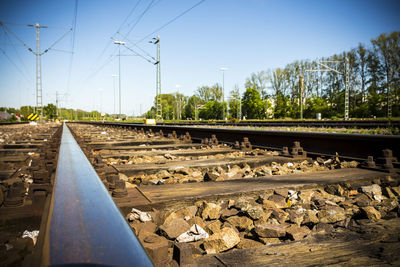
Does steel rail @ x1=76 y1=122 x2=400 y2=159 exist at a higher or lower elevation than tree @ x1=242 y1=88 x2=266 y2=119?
lower

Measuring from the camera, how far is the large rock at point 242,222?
1707 millimetres

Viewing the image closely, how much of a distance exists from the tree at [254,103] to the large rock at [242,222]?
59458 mm

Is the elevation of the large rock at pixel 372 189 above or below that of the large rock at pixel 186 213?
above

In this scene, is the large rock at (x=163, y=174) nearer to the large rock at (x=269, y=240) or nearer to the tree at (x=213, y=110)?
the large rock at (x=269, y=240)

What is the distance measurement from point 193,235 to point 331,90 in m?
53.0

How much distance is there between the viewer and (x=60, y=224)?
72cm

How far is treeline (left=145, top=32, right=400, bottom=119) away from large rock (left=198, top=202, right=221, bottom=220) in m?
21.2

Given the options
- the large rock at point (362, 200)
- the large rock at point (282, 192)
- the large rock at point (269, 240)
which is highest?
the large rock at point (282, 192)

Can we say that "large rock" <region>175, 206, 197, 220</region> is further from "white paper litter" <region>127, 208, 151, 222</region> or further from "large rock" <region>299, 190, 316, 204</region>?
"large rock" <region>299, 190, 316, 204</region>

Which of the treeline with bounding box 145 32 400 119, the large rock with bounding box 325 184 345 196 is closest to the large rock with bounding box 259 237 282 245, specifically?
the large rock with bounding box 325 184 345 196

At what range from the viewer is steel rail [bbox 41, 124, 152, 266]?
580 mm

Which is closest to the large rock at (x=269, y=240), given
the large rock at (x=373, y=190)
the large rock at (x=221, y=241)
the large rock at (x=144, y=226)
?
the large rock at (x=221, y=241)

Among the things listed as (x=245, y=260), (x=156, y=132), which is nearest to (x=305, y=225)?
(x=245, y=260)

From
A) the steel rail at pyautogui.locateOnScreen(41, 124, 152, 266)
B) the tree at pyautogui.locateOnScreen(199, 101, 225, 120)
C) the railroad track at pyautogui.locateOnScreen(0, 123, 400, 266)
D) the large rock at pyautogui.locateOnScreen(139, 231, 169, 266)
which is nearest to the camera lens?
the steel rail at pyautogui.locateOnScreen(41, 124, 152, 266)
